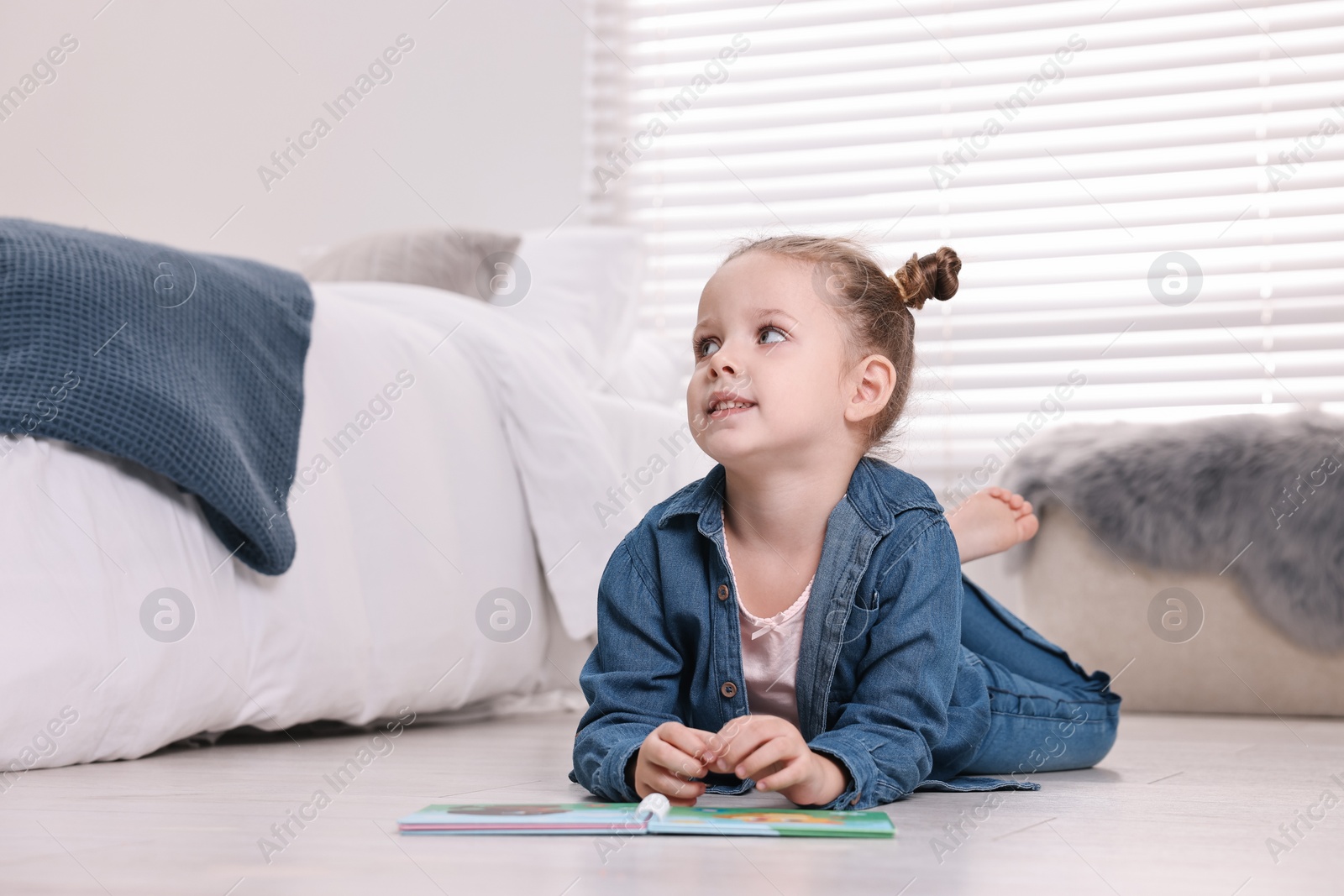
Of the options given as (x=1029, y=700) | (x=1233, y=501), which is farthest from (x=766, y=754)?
(x=1233, y=501)

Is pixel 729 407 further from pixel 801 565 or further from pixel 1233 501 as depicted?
pixel 1233 501

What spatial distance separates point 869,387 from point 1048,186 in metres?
1.72

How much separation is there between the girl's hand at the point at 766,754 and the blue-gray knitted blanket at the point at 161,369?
0.61 meters

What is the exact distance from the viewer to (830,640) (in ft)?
3.11

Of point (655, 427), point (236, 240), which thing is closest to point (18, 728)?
point (655, 427)

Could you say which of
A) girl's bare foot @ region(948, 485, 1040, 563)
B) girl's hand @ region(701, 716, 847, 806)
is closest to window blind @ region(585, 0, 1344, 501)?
girl's bare foot @ region(948, 485, 1040, 563)

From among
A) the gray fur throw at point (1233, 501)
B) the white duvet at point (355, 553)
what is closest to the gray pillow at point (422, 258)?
the white duvet at point (355, 553)

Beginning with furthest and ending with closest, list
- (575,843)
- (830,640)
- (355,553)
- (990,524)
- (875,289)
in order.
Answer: (355,553) → (990,524) → (875,289) → (830,640) → (575,843)

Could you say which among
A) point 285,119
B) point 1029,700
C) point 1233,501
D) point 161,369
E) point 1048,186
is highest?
point 285,119

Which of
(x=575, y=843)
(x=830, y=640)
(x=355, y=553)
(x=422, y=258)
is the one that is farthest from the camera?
(x=422, y=258)

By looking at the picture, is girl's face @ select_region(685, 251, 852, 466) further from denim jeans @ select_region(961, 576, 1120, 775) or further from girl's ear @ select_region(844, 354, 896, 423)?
denim jeans @ select_region(961, 576, 1120, 775)

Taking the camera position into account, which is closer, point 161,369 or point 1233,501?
point 161,369

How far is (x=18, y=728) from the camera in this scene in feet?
3.20

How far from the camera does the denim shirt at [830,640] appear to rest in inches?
35.9
